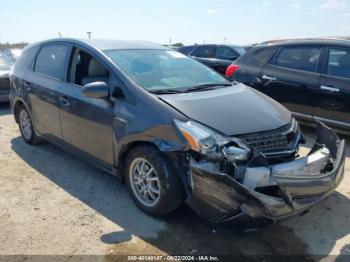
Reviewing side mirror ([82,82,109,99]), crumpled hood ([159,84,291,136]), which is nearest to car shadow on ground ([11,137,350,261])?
crumpled hood ([159,84,291,136])

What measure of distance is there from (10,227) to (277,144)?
2528 millimetres

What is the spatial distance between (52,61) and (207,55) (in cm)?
712

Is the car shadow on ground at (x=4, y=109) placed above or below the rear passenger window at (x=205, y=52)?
below

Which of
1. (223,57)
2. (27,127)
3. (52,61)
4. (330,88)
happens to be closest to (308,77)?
(330,88)

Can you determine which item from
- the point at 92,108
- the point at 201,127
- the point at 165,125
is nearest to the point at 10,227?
the point at 92,108

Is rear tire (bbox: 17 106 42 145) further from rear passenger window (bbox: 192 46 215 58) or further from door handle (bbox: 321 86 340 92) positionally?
rear passenger window (bbox: 192 46 215 58)

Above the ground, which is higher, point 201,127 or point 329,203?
point 201,127

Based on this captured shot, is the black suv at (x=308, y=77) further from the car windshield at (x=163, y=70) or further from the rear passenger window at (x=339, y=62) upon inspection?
the car windshield at (x=163, y=70)

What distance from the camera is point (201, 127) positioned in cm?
281

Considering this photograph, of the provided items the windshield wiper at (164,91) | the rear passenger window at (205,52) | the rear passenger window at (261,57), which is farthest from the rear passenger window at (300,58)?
the rear passenger window at (205,52)

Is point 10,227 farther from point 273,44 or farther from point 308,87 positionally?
point 273,44

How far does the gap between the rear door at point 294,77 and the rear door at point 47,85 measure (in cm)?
344

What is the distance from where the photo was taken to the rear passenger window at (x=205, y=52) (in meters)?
10.8

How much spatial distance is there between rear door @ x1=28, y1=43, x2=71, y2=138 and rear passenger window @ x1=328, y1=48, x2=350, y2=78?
3931 millimetres
